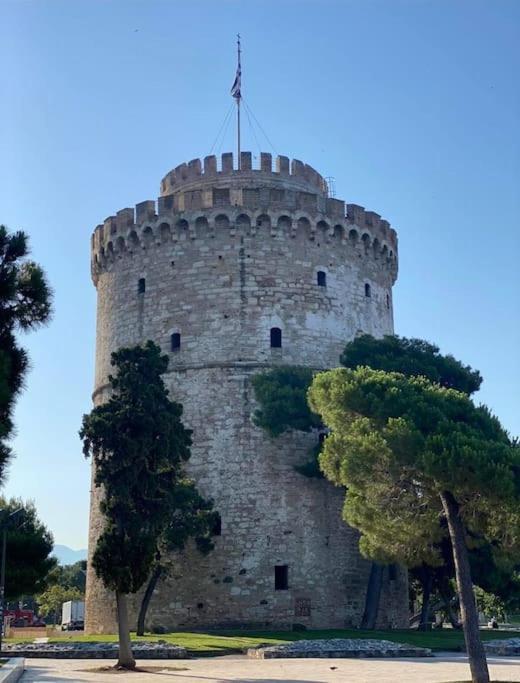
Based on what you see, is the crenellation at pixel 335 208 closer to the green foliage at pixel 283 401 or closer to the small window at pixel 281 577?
the green foliage at pixel 283 401

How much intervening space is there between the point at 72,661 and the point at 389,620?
36.6 ft

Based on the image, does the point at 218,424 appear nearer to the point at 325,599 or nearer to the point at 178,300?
the point at 178,300

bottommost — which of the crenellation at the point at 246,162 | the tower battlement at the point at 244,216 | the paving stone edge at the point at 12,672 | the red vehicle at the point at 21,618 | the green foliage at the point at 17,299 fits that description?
the red vehicle at the point at 21,618

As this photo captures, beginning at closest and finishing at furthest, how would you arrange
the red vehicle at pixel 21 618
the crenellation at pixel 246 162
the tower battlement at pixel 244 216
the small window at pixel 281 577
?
the small window at pixel 281 577 < the tower battlement at pixel 244 216 < the crenellation at pixel 246 162 < the red vehicle at pixel 21 618

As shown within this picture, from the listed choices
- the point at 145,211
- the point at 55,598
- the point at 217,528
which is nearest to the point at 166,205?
the point at 145,211

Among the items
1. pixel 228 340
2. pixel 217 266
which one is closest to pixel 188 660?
pixel 228 340

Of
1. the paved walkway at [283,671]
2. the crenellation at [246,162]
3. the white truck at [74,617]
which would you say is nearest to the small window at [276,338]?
the crenellation at [246,162]

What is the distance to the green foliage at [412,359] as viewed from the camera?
25.2m

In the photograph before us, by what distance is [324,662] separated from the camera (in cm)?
1698

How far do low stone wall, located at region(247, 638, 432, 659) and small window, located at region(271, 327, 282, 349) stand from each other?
9979 millimetres

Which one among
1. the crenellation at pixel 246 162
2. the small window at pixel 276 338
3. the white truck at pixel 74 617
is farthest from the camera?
the white truck at pixel 74 617

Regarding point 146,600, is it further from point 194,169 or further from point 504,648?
point 194,169

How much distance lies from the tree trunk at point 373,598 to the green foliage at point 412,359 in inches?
221

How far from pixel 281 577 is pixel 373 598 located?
8.63 feet
